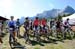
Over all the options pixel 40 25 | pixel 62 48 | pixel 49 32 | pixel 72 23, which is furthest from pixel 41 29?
pixel 72 23

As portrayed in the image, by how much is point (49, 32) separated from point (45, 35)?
192 cm

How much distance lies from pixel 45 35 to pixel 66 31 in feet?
8.82

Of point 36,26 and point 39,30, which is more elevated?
point 36,26

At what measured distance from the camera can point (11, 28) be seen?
57.0 feet

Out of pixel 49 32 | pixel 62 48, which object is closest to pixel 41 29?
pixel 49 32

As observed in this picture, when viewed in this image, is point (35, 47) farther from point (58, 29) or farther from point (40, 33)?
point (58, 29)

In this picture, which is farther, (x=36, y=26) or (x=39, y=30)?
(x=39, y=30)

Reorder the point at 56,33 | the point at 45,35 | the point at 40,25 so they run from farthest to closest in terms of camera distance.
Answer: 1. the point at 56,33
2. the point at 45,35
3. the point at 40,25

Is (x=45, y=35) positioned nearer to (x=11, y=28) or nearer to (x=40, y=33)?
(x=40, y=33)

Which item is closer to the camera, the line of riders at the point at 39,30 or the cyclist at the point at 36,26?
the line of riders at the point at 39,30

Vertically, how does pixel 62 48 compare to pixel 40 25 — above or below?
below

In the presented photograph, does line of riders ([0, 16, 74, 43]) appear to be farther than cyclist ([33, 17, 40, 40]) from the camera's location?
No

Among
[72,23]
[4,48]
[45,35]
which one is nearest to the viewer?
[4,48]

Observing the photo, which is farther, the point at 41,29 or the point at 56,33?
the point at 56,33
